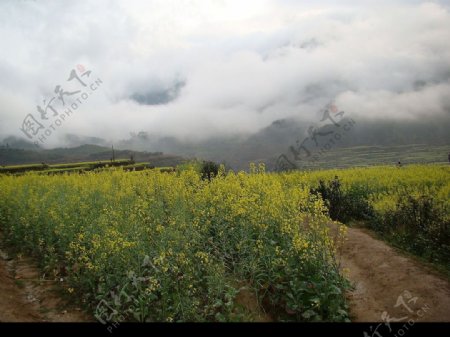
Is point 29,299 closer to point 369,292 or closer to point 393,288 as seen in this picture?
point 369,292

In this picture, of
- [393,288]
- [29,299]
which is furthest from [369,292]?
[29,299]

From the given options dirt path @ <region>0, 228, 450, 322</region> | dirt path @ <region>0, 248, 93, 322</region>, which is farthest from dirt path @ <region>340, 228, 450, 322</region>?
dirt path @ <region>0, 248, 93, 322</region>

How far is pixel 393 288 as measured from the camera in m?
9.08

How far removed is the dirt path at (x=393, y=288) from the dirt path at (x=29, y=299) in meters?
6.59

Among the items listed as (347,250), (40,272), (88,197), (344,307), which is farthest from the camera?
(88,197)

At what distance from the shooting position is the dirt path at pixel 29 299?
848cm

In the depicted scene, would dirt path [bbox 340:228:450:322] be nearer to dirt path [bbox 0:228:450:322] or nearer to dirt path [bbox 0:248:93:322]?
dirt path [bbox 0:228:450:322]

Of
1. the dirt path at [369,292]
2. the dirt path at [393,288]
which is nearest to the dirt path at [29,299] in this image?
the dirt path at [369,292]

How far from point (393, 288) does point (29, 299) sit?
30.7ft

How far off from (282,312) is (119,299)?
3714 mm

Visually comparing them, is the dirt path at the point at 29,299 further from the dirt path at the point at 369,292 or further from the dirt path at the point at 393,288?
the dirt path at the point at 393,288
